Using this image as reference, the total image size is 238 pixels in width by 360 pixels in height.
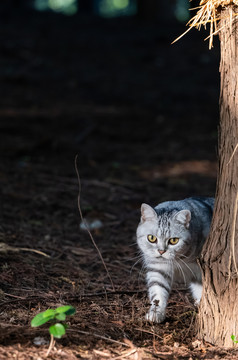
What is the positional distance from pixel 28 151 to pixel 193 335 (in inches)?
211

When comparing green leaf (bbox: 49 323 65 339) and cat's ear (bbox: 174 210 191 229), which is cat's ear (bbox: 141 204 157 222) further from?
green leaf (bbox: 49 323 65 339)

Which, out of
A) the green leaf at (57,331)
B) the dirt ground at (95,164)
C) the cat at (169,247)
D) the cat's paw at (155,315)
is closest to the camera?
the green leaf at (57,331)

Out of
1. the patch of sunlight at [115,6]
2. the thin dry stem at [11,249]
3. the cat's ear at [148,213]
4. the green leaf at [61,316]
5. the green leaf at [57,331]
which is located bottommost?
the thin dry stem at [11,249]

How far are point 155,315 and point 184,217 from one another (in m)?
0.72

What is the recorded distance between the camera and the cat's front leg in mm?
3389

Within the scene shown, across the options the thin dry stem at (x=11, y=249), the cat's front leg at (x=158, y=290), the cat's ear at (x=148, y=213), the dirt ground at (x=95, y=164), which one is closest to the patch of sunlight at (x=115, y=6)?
the dirt ground at (x=95, y=164)

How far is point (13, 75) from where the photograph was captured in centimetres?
1179

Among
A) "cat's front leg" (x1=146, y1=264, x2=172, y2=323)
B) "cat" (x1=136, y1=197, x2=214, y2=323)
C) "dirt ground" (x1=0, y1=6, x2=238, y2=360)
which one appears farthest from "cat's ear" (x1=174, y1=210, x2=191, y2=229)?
"dirt ground" (x1=0, y1=6, x2=238, y2=360)

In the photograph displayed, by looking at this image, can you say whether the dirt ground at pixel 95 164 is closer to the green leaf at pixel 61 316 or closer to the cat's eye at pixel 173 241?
the green leaf at pixel 61 316

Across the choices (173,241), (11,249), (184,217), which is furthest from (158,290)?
(11,249)

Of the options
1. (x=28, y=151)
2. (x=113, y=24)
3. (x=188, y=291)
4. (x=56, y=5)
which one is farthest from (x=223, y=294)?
(x=56, y=5)

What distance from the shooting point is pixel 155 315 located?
3371mm

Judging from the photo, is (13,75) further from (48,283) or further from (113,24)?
(48,283)

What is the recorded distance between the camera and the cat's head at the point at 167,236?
3.71 m
